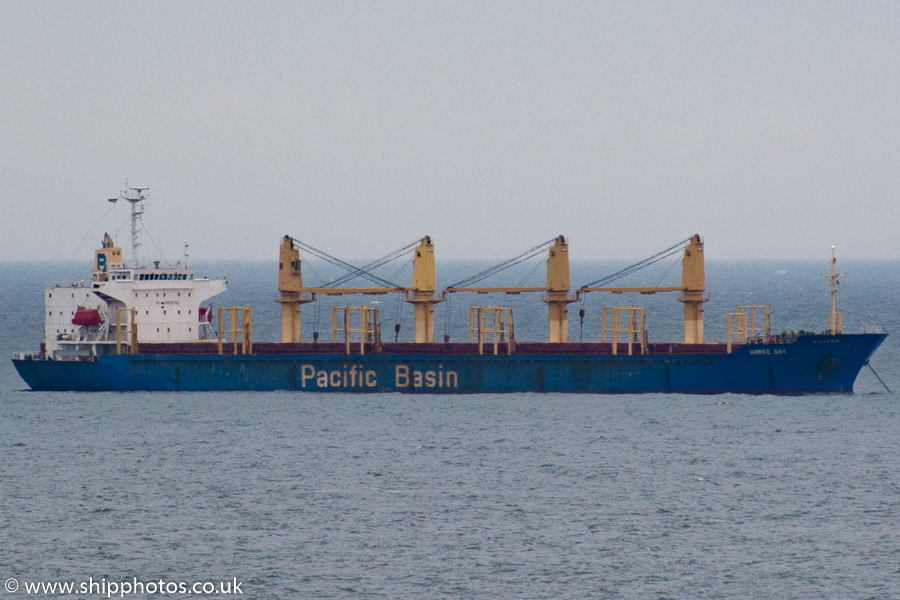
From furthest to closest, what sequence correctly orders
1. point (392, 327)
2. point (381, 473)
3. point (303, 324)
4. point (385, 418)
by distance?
point (303, 324), point (392, 327), point (385, 418), point (381, 473)

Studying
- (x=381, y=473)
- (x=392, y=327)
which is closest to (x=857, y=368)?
(x=381, y=473)

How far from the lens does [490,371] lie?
58.2 metres

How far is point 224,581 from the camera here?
3100 cm

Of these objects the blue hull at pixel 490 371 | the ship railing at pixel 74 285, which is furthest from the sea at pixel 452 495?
the ship railing at pixel 74 285

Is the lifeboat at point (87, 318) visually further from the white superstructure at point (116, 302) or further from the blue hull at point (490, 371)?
the blue hull at point (490, 371)

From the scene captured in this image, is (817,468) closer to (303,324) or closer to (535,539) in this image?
(535,539)

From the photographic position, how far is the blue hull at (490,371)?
183ft

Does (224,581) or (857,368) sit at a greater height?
(857,368)

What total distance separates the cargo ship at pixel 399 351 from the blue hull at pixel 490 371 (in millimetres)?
56

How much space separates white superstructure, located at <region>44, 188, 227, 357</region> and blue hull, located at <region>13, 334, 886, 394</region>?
1996 millimetres

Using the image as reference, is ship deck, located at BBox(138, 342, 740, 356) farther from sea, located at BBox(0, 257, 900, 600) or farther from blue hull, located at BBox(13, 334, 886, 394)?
sea, located at BBox(0, 257, 900, 600)

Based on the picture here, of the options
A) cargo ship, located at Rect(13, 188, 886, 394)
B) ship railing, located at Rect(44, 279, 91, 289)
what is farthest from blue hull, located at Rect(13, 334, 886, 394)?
ship railing, located at Rect(44, 279, 91, 289)

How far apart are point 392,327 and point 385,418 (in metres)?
56.0

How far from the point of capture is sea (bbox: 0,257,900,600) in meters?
31.3
